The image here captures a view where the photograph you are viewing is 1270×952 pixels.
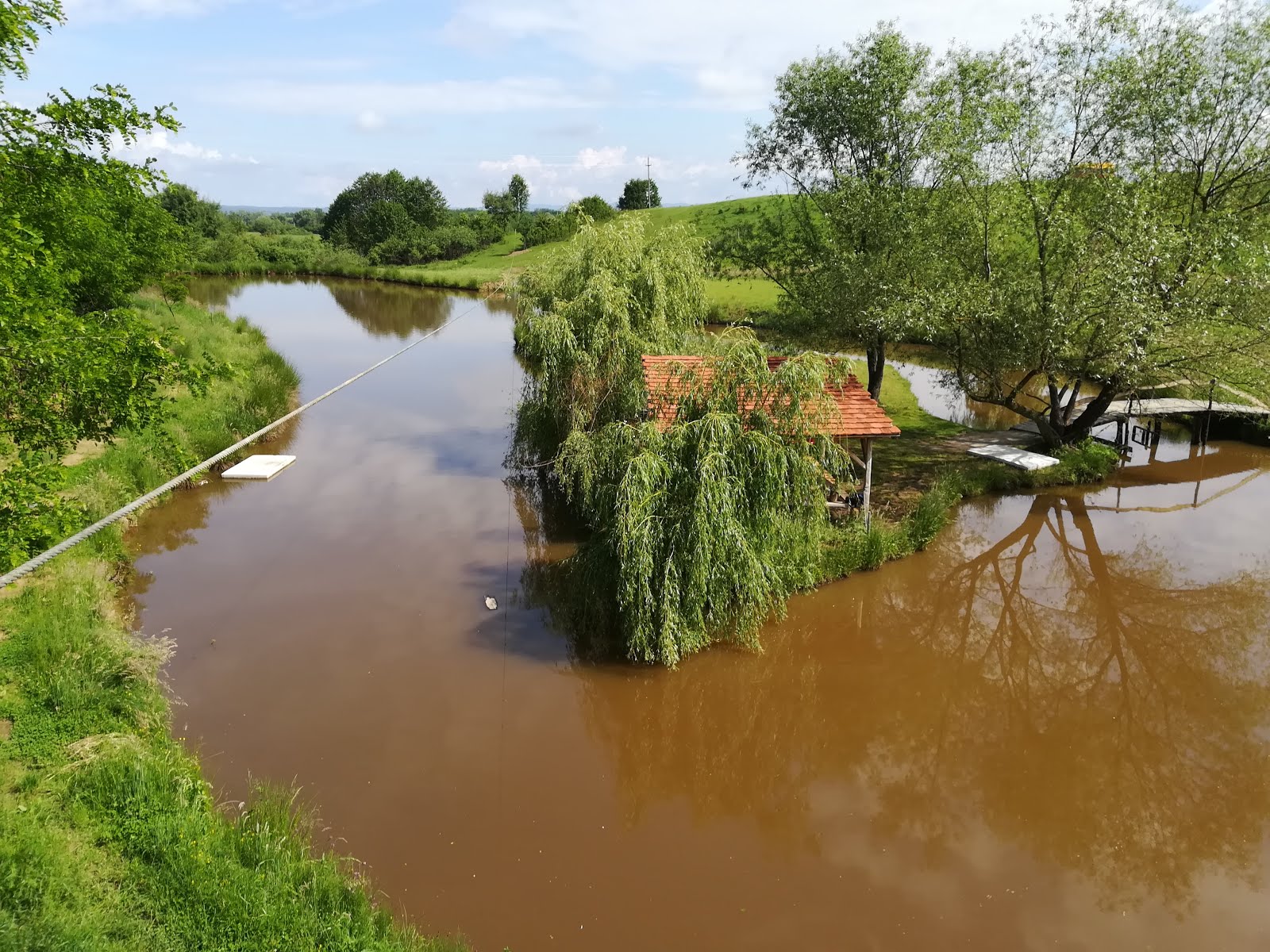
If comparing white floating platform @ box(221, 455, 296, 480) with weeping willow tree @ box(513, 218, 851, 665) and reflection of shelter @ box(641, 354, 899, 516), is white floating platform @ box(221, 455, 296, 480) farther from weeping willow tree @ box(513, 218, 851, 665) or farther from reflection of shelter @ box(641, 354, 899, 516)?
reflection of shelter @ box(641, 354, 899, 516)

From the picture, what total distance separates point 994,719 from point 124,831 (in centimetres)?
1002

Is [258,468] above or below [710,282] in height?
below

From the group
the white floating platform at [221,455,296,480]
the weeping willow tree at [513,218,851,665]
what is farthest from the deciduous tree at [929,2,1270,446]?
the white floating platform at [221,455,296,480]

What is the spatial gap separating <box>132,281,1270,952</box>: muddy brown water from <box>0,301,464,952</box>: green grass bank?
2.20 feet

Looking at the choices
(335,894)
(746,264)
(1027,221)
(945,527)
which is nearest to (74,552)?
(335,894)

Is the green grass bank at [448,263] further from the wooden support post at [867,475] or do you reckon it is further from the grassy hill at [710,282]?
the wooden support post at [867,475]

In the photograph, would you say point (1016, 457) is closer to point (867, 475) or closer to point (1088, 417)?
point (1088, 417)

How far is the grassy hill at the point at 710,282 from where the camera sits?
40562mm

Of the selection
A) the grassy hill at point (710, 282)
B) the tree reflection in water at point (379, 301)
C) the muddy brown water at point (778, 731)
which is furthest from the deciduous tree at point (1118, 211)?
the tree reflection in water at point (379, 301)

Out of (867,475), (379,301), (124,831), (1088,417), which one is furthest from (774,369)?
(379,301)

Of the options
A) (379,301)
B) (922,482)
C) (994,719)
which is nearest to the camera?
(994,719)

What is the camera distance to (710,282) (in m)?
45.4

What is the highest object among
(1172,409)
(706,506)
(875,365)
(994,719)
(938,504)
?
(875,365)

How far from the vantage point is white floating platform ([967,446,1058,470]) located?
1717 cm
